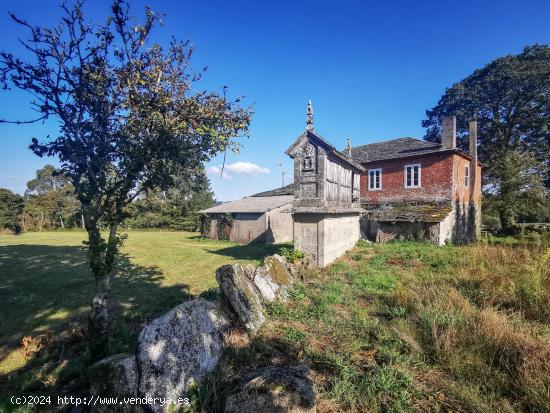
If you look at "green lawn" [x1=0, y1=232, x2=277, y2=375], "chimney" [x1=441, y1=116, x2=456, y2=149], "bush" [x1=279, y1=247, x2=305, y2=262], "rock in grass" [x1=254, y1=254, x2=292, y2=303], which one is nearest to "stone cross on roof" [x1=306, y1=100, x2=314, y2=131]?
"bush" [x1=279, y1=247, x2=305, y2=262]

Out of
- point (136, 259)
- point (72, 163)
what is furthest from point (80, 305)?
point (136, 259)

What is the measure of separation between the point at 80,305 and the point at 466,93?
129ft

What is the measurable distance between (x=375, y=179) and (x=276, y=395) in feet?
70.6

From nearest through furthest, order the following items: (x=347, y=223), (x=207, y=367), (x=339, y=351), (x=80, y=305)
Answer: (x=207, y=367) → (x=339, y=351) → (x=80, y=305) → (x=347, y=223)

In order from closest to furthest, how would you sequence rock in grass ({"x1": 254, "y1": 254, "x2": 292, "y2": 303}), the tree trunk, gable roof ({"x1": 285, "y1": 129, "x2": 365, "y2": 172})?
the tree trunk
rock in grass ({"x1": 254, "y1": 254, "x2": 292, "y2": 303})
gable roof ({"x1": 285, "y1": 129, "x2": 365, "y2": 172})

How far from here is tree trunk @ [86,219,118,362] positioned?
18.4 feet

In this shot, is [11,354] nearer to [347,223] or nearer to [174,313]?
[174,313]

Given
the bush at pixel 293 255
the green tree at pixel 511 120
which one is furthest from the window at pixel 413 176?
the bush at pixel 293 255

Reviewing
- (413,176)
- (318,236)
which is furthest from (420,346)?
(413,176)

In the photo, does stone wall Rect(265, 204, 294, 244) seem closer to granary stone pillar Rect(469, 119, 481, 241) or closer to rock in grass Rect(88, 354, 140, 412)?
granary stone pillar Rect(469, 119, 481, 241)

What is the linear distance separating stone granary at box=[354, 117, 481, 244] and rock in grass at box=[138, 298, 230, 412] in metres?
16.9

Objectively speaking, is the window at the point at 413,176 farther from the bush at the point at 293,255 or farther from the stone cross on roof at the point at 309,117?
the bush at the point at 293,255

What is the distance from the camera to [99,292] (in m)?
6.14

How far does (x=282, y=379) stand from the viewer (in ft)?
11.6
